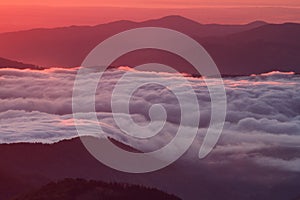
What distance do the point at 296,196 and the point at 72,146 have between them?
6349cm

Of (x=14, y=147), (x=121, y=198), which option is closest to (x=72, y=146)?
(x=14, y=147)

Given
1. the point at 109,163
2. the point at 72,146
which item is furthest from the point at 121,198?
the point at 109,163

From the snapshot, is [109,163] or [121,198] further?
[109,163]

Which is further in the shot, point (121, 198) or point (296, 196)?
point (296, 196)

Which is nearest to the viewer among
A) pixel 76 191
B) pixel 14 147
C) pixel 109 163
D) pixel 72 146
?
pixel 76 191

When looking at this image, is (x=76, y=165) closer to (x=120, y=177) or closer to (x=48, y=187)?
(x=120, y=177)

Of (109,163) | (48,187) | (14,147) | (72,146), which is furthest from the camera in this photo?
(109,163)

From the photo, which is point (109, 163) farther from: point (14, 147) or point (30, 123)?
point (14, 147)

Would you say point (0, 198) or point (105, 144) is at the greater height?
point (105, 144)

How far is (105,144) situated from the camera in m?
195

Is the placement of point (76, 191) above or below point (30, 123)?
below

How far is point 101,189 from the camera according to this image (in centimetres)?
8894

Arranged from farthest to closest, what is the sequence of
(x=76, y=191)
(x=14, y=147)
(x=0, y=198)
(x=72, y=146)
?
(x=72, y=146) < (x=14, y=147) < (x=0, y=198) < (x=76, y=191)

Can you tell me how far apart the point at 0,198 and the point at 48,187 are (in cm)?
2575
